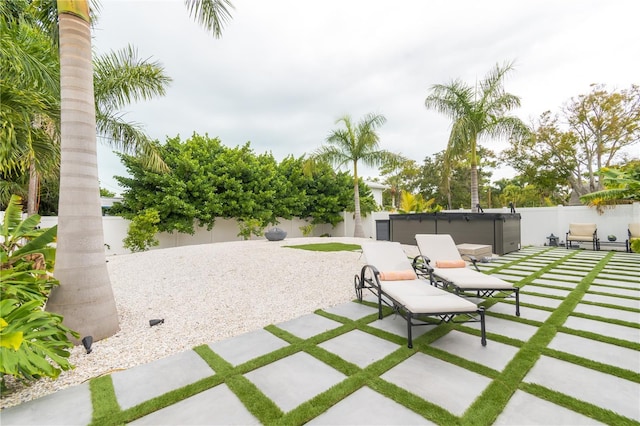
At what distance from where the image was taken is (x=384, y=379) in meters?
2.34

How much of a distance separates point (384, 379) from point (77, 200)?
4.01 meters

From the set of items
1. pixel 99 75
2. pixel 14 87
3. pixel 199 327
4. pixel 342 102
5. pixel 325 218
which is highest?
pixel 342 102

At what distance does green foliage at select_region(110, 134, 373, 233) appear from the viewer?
13.7m

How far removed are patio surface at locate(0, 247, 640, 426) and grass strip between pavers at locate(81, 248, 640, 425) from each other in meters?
0.01

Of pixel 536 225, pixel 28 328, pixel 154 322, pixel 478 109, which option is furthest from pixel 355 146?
pixel 28 328

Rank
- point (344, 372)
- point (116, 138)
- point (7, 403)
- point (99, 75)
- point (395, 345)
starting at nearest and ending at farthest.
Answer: point (7, 403)
point (344, 372)
point (395, 345)
point (99, 75)
point (116, 138)

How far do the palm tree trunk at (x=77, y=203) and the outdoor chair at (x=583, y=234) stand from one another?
16.1 metres

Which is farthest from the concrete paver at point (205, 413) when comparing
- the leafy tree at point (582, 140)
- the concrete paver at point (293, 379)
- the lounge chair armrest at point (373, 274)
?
the leafy tree at point (582, 140)

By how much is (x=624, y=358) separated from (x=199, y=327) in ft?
15.8

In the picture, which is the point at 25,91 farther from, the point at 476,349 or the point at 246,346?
the point at 476,349

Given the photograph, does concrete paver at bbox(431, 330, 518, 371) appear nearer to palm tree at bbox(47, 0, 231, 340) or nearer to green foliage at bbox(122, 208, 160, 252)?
palm tree at bbox(47, 0, 231, 340)

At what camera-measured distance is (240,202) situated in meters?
15.3

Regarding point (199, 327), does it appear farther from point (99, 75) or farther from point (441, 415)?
point (99, 75)

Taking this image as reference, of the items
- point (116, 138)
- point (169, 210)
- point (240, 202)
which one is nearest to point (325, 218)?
point (240, 202)
